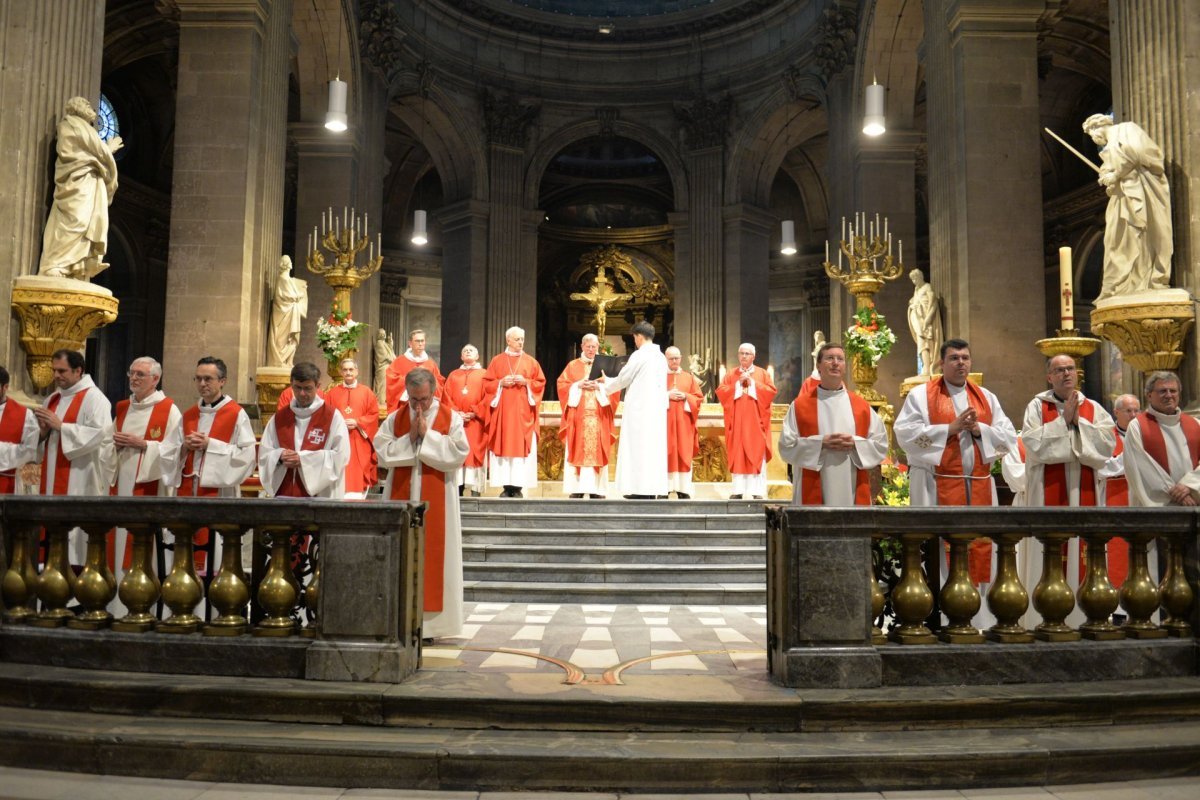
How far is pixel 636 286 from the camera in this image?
28281mm

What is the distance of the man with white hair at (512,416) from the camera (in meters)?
11.0

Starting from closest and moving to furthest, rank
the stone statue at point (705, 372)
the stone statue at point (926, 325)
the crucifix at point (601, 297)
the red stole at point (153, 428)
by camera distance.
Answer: the red stole at point (153, 428) → the stone statue at point (926, 325) → the stone statue at point (705, 372) → the crucifix at point (601, 297)

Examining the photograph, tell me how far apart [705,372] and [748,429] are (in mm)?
9403

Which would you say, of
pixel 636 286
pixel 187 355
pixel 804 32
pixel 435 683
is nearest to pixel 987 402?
pixel 435 683

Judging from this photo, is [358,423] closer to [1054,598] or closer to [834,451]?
[834,451]

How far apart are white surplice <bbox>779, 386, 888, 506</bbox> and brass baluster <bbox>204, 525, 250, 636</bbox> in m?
2.87

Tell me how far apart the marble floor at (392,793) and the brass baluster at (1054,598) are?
0.74 m

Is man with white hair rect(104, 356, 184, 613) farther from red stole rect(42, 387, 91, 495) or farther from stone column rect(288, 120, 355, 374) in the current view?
stone column rect(288, 120, 355, 374)

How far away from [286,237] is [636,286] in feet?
32.0

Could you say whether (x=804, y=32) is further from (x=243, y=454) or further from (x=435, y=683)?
(x=435, y=683)

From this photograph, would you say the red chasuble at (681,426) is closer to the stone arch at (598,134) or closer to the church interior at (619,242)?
the church interior at (619,242)

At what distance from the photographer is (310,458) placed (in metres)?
5.48

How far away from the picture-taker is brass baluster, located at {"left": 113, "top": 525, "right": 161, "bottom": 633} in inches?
169

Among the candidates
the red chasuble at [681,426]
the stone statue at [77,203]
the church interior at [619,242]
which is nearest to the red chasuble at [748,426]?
the red chasuble at [681,426]
